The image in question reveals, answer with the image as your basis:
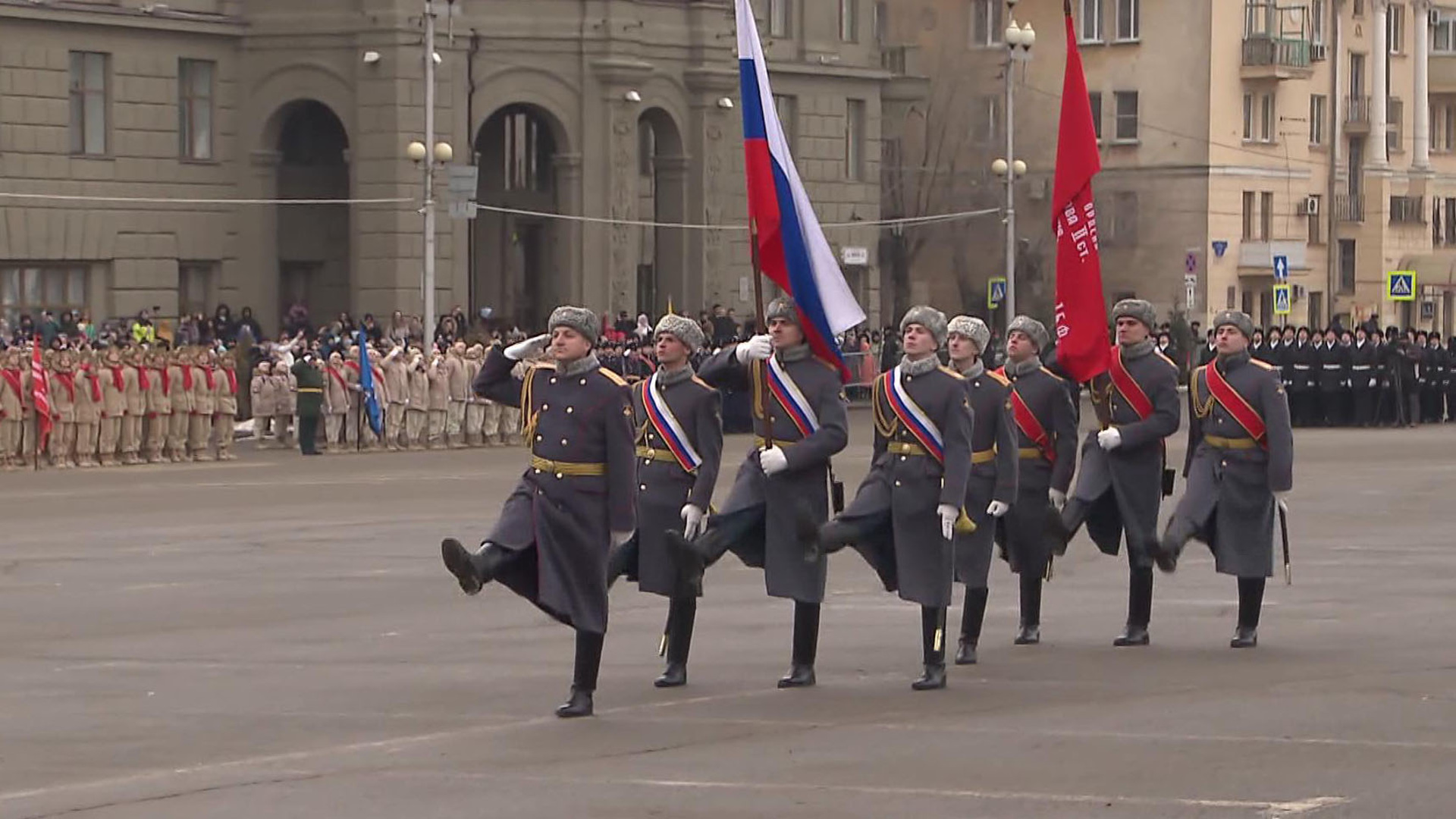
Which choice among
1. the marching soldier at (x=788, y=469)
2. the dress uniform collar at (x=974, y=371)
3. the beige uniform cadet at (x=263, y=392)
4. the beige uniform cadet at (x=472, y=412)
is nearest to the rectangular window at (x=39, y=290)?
the beige uniform cadet at (x=263, y=392)

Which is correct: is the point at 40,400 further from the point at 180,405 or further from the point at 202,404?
the point at 202,404

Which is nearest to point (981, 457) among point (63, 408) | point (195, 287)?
point (63, 408)

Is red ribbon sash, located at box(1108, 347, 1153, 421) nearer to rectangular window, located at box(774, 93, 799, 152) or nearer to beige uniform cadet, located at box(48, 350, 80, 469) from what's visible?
beige uniform cadet, located at box(48, 350, 80, 469)

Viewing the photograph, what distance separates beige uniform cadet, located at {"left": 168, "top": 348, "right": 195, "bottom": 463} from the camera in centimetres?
3403

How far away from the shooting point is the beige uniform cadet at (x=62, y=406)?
1281 inches

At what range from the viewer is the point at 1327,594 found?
62.1ft

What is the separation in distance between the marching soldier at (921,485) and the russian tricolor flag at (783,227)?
16.1 inches

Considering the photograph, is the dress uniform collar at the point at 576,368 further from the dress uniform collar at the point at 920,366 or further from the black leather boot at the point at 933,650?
the black leather boot at the point at 933,650

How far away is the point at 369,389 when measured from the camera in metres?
37.2

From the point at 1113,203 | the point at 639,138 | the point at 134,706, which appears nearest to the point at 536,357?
the point at 134,706

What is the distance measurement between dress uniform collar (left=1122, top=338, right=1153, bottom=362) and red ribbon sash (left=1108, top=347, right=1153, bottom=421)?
50 mm

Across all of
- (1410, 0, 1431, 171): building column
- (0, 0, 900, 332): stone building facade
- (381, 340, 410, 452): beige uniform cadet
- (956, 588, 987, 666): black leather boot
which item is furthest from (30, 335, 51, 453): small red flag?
(1410, 0, 1431, 171): building column

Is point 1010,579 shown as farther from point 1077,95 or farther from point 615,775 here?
point 615,775

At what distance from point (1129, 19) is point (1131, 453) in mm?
58277
